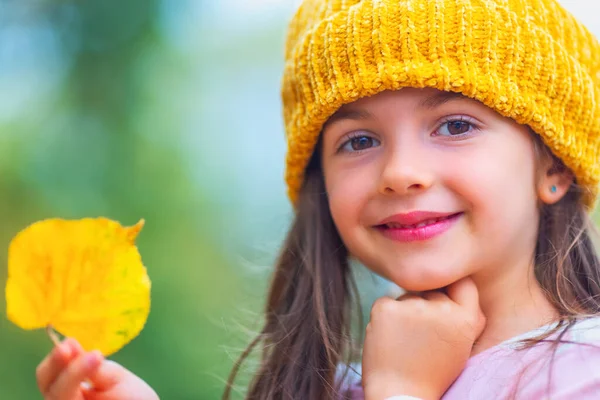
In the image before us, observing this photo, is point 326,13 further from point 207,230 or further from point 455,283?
point 207,230

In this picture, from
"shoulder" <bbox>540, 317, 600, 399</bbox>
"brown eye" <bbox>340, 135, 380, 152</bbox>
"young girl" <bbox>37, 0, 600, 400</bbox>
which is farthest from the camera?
"brown eye" <bbox>340, 135, 380, 152</bbox>

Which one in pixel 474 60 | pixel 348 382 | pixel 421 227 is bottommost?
pixel 348 382

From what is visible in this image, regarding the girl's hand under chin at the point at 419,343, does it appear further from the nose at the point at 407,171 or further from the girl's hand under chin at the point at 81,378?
the girl's hand under chin at the point at 81,378

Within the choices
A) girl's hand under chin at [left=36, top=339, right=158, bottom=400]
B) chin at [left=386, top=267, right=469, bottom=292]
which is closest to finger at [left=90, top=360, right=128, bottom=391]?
girl's hand under chin at [left=36, top=339, right=158, bottom=400]

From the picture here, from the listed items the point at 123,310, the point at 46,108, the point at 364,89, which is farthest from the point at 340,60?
the point at 46,108

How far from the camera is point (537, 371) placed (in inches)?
34.4

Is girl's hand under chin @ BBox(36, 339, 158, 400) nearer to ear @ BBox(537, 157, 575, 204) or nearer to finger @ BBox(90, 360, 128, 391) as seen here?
finger @ BBox(90, 360, 128, 391)

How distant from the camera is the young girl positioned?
935 mm

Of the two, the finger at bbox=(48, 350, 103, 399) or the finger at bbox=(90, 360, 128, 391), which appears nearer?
the finger at bbox=(48, 350, 103, 399)

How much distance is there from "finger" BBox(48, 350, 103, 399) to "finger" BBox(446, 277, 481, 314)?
0.53 m

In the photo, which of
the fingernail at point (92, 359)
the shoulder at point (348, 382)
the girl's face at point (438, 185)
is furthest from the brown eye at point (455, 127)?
the fingernail at point (92, 359)

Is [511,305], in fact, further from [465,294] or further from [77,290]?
[77,290]

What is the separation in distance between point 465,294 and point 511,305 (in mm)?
85

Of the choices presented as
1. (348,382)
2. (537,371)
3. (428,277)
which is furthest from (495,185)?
(348,382)
